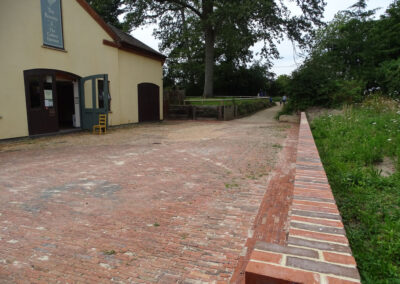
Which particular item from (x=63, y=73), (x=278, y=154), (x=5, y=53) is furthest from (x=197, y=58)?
(x=278, y=154)

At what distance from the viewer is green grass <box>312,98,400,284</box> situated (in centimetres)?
228

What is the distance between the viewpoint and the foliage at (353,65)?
16406 millimetres

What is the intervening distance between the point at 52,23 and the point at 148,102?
702cm

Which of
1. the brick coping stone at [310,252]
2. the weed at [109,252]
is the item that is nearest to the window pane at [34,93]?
the weed at [109,252]

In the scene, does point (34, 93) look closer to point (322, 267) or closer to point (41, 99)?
point (41, 99)

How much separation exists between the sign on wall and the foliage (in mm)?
Result: 13200

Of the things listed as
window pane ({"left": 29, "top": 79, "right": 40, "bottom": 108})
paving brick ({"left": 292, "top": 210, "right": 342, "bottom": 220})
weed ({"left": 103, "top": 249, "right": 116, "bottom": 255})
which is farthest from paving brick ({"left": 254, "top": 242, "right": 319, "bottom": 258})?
window pane ({"left": 29, "top": 79, "right": 40, "bottom": 108})

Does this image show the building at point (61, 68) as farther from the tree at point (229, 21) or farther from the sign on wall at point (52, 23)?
the tree at point (229, 21)

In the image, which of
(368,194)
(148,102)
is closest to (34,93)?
(148,102)

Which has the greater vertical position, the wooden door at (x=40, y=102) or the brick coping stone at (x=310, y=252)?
the wooden door at (x=40, y=102)

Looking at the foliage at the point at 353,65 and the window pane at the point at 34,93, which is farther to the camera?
the foliage at the point at 353,65

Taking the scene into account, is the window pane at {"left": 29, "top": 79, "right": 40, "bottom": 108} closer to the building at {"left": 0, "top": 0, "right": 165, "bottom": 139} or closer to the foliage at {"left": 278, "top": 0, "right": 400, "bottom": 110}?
the building at {"left": 0, "top": 0, "right": 165, "bottom": 139}

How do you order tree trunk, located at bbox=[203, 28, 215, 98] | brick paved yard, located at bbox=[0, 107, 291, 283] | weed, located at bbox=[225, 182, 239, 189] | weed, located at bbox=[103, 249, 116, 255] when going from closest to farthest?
brick paved yard, located at bbox=[0, 107, 291, 283] < weed, located at bbox=[103, 249, 116, 255] < weed, located at bbox=[225, 182, 239, 189] < tree trunk, located at bbox=[203, 28, 215, 98]

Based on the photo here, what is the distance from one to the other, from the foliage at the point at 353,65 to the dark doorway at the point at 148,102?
27.9 feet
